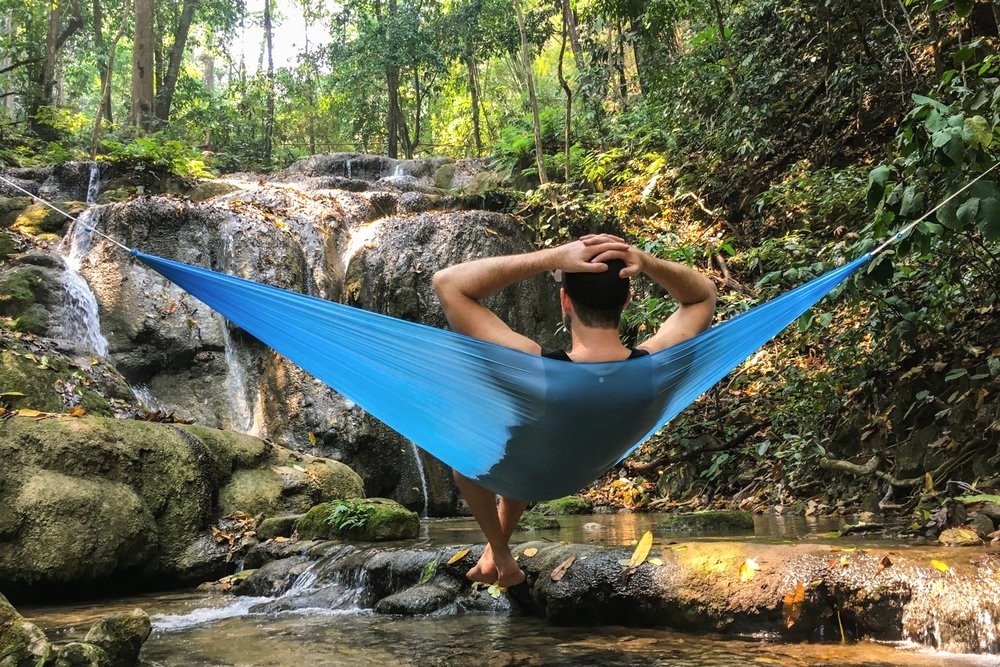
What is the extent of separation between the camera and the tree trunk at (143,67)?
34.3 ft

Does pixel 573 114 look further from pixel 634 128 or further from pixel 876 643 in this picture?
pixel 876 643

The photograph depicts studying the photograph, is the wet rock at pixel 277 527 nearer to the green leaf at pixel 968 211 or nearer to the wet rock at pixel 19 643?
the wet rock at pixel 19 643

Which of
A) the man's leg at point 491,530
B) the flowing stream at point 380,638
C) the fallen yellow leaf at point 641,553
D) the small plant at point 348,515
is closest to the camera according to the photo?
the man's leg at point 491,530

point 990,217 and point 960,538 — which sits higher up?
point 990,217

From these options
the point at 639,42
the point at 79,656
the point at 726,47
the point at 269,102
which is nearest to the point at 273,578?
the point at 79,656

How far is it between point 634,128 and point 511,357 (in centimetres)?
708

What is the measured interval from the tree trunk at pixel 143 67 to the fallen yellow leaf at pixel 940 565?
1078 cm

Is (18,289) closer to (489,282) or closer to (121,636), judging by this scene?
(121,636)

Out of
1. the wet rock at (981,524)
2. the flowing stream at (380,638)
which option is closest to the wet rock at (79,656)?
the flowing stream at (380,638)

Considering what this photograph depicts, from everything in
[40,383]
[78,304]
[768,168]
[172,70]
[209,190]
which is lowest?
[40,383]

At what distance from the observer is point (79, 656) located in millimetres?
1922

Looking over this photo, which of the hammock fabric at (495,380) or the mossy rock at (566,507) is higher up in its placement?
the hammock fabric at (495,380)

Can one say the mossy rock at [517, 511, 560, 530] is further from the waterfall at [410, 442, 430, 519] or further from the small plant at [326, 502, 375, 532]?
the waterfall at [410, 442, 430, 519]

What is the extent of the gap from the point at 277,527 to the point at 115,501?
2.78 feet
